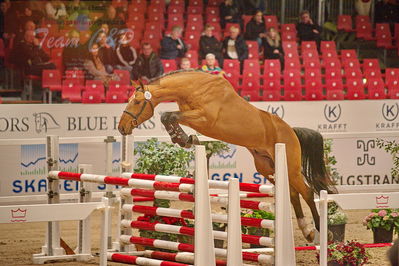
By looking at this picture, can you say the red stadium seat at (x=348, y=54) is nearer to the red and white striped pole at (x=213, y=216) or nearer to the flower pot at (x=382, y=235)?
the flower pot at (x=382, y=235)

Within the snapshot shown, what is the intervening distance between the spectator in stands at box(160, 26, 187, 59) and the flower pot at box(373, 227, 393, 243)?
5.09m

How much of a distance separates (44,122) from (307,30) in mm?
5011

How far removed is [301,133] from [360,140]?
226cm

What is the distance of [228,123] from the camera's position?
6930mm

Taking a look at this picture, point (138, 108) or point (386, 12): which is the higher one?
point (386, 12)

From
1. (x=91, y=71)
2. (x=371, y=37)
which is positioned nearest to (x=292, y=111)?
(x=91, y=71)

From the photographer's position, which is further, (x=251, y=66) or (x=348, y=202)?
(x=251, y=66)

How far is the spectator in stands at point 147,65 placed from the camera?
10.8m

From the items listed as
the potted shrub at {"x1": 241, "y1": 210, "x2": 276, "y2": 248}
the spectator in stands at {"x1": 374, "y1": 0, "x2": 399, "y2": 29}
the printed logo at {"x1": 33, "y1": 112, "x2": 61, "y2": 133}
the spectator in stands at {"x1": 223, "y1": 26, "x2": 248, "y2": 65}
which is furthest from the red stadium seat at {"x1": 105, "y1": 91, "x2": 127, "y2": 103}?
the spectator in stands at {"x1": 374, "y1": 0, "x2": 399, "y2": 29}

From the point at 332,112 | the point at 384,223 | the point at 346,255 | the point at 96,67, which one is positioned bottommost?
the point at 346,255

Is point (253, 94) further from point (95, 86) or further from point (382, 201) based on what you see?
point (382, 201)

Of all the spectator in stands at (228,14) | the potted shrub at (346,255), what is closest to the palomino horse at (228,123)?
the potted shrub at (346,255)

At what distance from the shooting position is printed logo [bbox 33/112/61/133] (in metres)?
9.78

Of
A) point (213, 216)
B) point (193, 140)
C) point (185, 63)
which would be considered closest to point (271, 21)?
point (185, 63)
